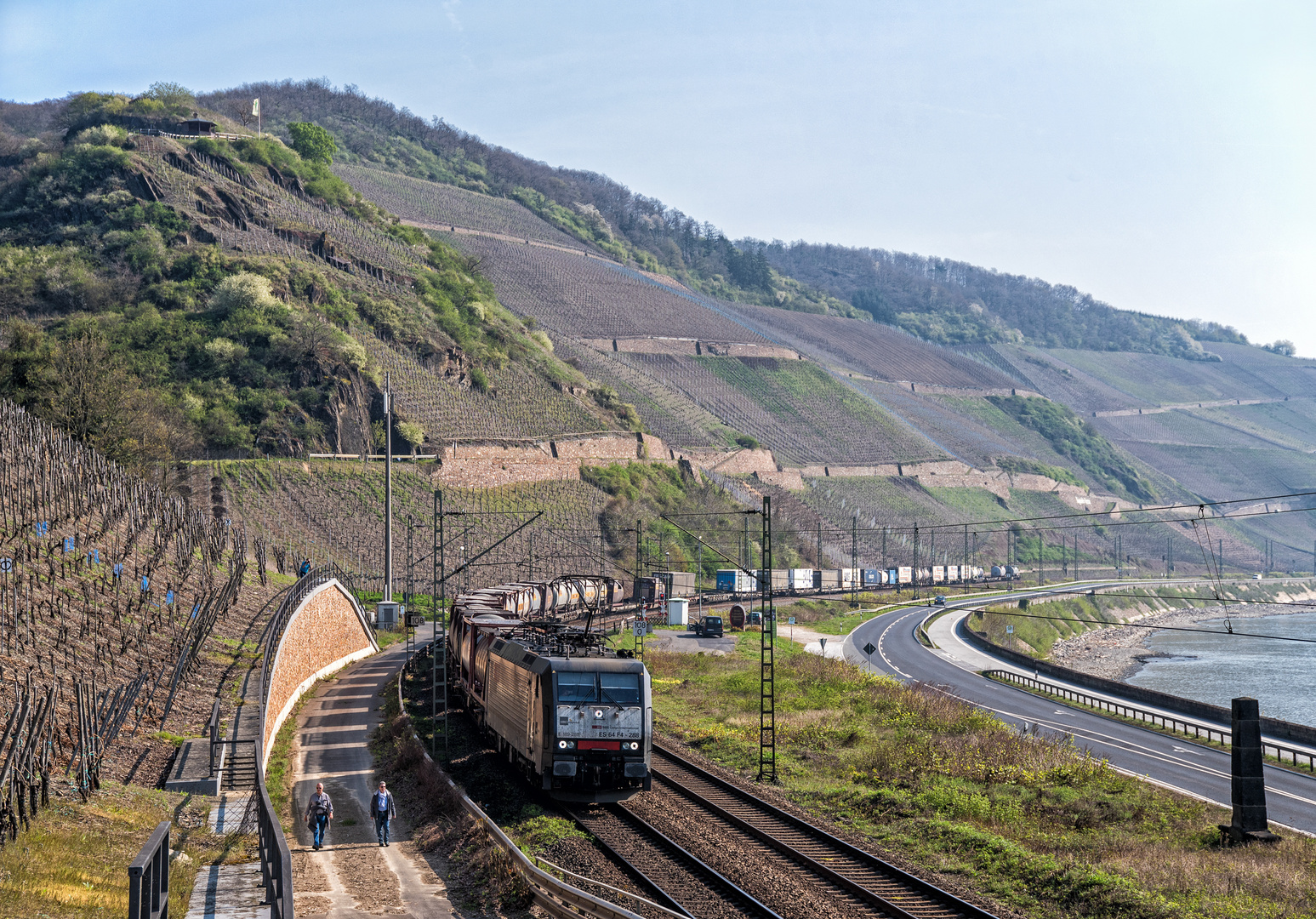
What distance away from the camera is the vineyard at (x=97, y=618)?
23.0 metres

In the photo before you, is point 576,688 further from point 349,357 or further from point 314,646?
point 349,357

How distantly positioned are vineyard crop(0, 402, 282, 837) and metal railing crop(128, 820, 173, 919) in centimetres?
717

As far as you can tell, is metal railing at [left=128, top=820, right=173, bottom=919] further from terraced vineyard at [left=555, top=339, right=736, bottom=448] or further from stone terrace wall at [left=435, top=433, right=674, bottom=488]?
terraced vineyard at [left=555, top=339, right=736, bottom=448]

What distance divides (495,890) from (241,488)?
217ft

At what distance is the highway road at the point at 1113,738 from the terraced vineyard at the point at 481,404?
4317 cm

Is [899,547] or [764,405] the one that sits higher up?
[764,405]

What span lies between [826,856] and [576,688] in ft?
22.8

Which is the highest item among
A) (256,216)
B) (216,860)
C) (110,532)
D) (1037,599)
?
(256,216)

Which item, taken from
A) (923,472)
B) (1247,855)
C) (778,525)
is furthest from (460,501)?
(923,472)

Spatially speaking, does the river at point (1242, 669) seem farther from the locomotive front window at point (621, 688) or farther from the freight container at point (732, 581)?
the locomotive front window at point (621, 688)

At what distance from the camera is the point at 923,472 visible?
16488 cm

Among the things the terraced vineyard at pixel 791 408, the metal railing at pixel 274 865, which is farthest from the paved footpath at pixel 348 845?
the terraced vineyard at pixel 791 408

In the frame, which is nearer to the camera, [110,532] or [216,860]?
[216,860]

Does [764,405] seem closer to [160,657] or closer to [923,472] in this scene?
[923,472]
